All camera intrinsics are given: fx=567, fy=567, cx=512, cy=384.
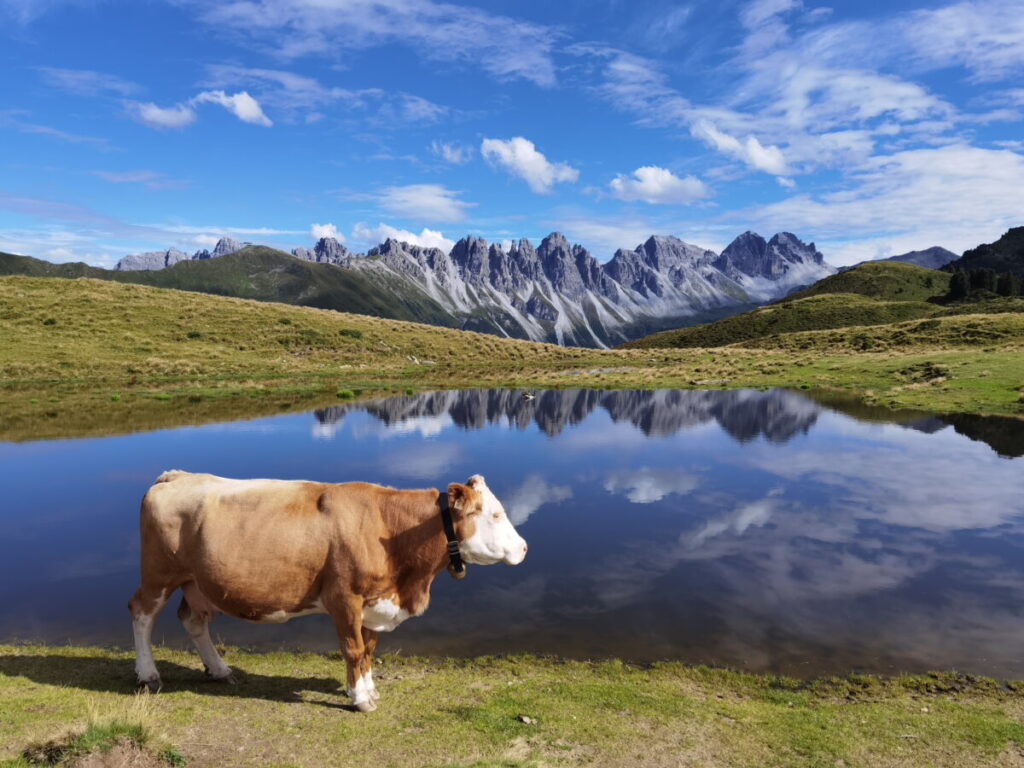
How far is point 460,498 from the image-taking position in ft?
31.0

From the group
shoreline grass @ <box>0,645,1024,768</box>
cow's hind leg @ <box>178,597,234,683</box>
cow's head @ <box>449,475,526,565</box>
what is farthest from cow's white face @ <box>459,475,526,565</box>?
cow's hind leg @ <box>178,597,234,683</box>

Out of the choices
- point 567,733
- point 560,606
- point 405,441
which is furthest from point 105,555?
point 405,441

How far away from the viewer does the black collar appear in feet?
30.9

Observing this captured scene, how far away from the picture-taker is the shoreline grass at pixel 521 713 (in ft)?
26.6

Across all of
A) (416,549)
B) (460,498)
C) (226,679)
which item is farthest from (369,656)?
(460,498)

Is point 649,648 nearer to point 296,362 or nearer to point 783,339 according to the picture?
point 296,362

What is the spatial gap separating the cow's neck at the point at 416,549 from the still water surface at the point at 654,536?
145 inches

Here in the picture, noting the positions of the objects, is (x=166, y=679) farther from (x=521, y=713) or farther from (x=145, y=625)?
(x=521, y=713)

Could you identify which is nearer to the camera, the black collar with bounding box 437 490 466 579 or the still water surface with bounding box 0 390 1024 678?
the black collar with bounding box 437 490 466 579

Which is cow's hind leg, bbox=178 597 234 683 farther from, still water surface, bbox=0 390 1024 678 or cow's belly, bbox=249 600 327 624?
still water surface, bbox=0 390 1024 678

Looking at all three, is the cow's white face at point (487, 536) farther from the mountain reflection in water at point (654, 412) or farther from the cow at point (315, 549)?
the mountain reflection in water at point (654, 412)

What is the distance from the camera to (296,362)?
82.9m

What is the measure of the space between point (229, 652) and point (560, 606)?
25.7 feet

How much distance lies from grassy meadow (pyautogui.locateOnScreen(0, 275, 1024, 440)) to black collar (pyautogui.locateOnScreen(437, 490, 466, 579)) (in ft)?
124
